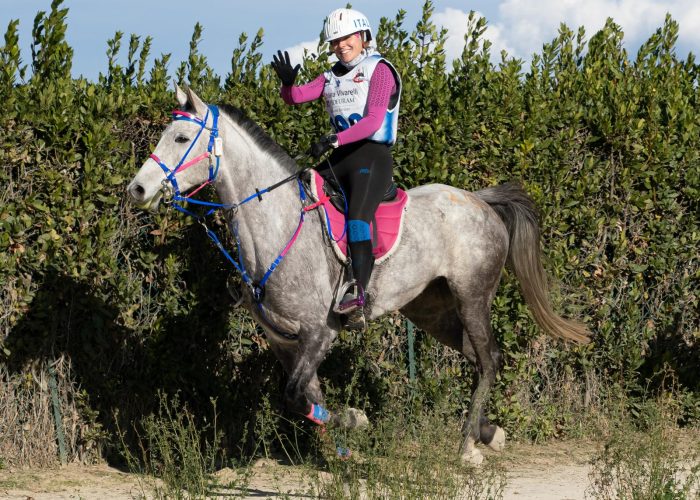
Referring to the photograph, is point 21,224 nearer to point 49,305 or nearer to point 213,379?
point 49,305

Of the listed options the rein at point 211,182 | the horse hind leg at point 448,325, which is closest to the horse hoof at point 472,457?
the horse hind leg at point 448,325

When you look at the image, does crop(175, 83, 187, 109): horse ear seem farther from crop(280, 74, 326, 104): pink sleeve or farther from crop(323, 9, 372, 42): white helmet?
crop(323, 9, 372, 42): white helmet

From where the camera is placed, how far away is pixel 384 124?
696cm

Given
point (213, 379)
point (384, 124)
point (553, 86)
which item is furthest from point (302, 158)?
point (553, 86)

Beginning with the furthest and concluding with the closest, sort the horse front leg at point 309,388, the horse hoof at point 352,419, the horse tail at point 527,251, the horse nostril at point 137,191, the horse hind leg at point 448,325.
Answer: the horse tail at point 527,251 < the horse hind leg at point 448,325 < the horse front leg at point 309,388 < the horse hoof at point 352,419 < the horse nostril at point 137,191

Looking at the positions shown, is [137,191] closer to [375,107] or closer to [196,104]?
[196,104]

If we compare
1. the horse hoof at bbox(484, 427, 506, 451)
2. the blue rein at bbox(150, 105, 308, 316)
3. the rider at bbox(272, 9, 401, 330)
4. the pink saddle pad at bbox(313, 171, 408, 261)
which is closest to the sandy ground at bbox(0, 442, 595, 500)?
the horse hoof at bbox(484, 427, 506, 451)

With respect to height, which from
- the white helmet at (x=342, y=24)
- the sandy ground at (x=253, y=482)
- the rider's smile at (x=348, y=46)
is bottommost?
the sandy ground at (x=253, y=482)

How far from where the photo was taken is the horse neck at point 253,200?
657cm

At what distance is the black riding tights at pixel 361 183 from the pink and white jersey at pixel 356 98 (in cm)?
12

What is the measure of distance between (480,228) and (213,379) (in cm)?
236

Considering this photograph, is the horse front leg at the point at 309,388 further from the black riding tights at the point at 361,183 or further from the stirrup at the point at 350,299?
the black riding tights at the point at 361,183

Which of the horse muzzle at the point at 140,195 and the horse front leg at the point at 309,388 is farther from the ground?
the horse muzzle at the point at 140,195

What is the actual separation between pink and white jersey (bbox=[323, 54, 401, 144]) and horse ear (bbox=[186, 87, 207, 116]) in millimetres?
924
